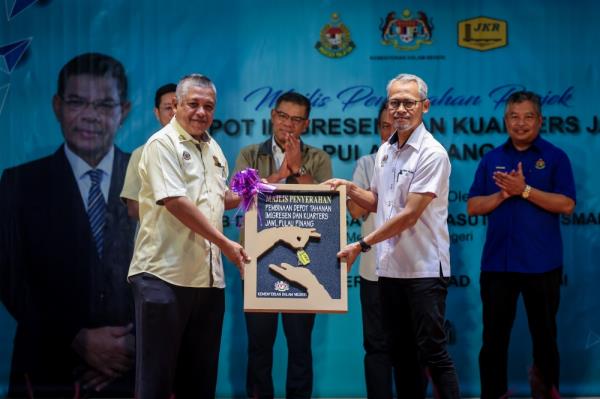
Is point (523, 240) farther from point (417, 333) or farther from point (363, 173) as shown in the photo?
point (417, 333)

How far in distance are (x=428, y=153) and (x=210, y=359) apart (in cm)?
154

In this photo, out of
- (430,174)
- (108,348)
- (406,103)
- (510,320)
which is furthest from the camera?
(108,348)

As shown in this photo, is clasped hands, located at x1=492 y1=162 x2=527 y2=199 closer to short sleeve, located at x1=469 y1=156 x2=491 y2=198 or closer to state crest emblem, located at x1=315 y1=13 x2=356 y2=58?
short sleeve, located at x1=469 y1=156 x2=491 y2=198

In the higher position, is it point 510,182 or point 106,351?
point 510,182

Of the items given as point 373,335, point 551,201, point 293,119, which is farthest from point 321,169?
point 551,201

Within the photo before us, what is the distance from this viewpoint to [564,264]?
5.54 metres

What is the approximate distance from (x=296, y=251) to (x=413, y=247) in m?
0.61

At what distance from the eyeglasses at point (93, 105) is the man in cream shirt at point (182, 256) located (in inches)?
71.7

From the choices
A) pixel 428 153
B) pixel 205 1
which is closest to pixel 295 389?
pixel 428 153

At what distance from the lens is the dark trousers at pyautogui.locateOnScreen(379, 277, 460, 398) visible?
12.8 ft

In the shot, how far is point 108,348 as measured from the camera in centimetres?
551

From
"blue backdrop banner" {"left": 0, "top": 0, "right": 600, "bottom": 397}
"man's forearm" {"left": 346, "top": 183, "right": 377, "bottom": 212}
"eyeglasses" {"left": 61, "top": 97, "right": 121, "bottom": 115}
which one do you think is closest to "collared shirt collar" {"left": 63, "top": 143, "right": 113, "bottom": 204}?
"blue backdrop banner" {"left": 0, "top": 0, "right": 600, "bottom": 397}

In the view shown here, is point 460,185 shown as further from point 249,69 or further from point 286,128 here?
point 249,69

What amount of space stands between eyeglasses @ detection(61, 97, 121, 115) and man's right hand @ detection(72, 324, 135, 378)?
1.57 metres
